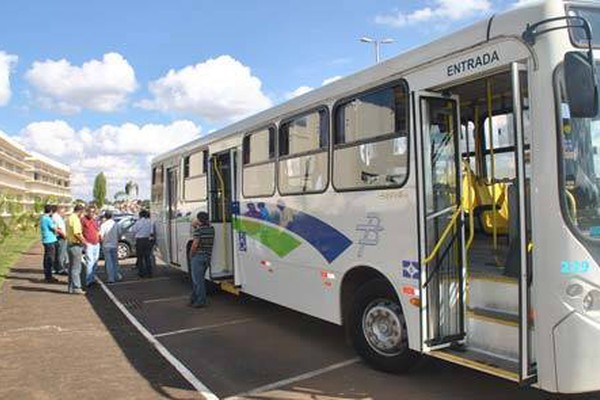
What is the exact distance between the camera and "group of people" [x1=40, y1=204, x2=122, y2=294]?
13.6 m

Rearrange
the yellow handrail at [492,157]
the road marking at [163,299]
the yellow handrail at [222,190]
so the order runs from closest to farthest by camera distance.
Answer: the yellow handrail at [492,157], the yellow handrail at [222,190], the road marking at [163,299]

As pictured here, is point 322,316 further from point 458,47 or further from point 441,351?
point 458,47

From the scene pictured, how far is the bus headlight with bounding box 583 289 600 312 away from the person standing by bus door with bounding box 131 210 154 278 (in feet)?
42.7

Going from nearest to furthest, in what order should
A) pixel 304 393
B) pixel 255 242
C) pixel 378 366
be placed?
1. pixel 304 393
2. pixel 378 366
3. pixel 255 242

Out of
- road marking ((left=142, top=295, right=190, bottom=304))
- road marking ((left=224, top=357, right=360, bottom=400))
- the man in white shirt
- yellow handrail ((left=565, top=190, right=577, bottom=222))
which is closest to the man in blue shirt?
the man in white shirt

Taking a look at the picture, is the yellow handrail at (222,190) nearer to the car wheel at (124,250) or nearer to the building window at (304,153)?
the building window at (304,153)

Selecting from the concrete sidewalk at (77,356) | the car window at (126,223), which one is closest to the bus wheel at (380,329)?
the concrete sidewalk at (77,356)

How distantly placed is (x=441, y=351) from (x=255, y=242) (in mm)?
4423

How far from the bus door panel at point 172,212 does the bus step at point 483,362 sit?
9520 millimetres

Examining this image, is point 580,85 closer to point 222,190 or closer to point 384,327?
point 384,327

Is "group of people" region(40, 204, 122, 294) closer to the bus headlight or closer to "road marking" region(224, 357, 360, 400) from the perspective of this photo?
"road marking" region(224, 357, 360, 400)

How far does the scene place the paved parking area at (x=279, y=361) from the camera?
6.21m

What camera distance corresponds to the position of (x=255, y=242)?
32.0 ft

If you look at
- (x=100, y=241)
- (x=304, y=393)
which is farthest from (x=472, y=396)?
(x=100, y=241)
